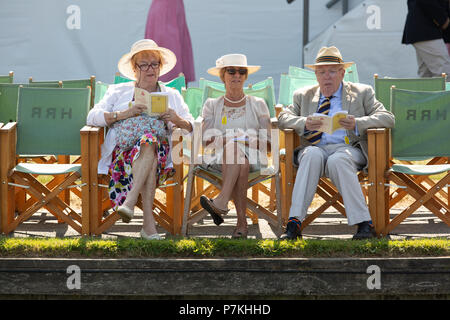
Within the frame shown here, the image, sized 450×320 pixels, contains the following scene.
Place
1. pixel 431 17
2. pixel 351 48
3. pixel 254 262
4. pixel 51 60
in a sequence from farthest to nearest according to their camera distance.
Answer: pixel 51 60
pixel 351 48
pixel 431 17
pixel 254 262

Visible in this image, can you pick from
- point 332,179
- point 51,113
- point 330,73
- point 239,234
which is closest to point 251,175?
point 239,234

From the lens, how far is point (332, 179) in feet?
15.5

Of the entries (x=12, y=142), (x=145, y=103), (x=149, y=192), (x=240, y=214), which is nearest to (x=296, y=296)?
(x=240, y=214)

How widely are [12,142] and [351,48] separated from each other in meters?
4.87

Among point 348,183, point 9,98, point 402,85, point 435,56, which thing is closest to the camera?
point 348,183

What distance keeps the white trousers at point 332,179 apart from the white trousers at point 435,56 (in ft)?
9.60

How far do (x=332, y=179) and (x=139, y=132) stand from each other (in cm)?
133

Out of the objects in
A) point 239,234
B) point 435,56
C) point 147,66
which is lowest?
point 239,234

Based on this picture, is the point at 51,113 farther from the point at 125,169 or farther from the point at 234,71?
the point at 234,71

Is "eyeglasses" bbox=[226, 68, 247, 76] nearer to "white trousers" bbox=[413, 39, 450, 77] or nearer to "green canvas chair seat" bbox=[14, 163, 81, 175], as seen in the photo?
"green canvas chair seat" bbox=[14, 163, 81, 175]

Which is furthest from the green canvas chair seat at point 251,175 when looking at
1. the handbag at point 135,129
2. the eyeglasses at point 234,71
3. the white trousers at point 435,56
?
the white trousers at point 435,56

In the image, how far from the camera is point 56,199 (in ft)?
16.3
